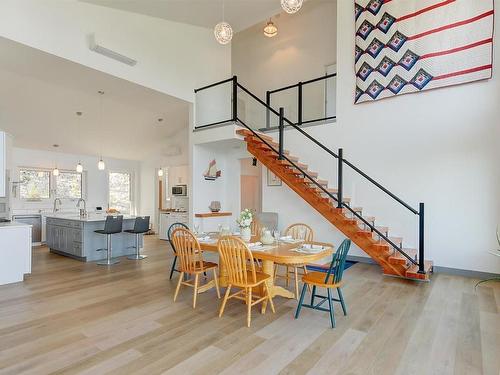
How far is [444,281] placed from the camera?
4570 mm

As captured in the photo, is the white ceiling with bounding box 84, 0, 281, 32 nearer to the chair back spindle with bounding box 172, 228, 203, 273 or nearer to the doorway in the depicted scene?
the doorway

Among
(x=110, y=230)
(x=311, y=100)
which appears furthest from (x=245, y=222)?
(x=311, y=100)

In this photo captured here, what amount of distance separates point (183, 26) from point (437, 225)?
6.34 metres

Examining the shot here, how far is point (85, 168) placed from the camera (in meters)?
9.01

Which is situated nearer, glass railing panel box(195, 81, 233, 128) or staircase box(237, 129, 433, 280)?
staircase box(237, 129, 433, 280)

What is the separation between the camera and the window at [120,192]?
980cm

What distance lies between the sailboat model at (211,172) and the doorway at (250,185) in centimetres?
179

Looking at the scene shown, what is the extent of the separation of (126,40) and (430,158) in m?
5.72

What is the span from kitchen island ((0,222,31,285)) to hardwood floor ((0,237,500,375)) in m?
0.23

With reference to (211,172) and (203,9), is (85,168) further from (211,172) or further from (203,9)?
(203,9)

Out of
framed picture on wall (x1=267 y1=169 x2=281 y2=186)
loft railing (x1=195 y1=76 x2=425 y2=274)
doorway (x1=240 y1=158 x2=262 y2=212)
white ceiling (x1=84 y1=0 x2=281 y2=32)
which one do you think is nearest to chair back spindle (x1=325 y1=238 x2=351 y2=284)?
loft railing (x1=195 y1=76 x2=425 y2=274)

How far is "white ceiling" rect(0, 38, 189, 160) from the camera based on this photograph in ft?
16.9

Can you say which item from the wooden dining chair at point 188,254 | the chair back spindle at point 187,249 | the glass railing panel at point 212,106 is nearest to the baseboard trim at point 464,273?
the wooden dining chair at point 188,254

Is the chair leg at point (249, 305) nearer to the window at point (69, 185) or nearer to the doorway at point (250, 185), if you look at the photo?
the doorway at point (250, 185)
